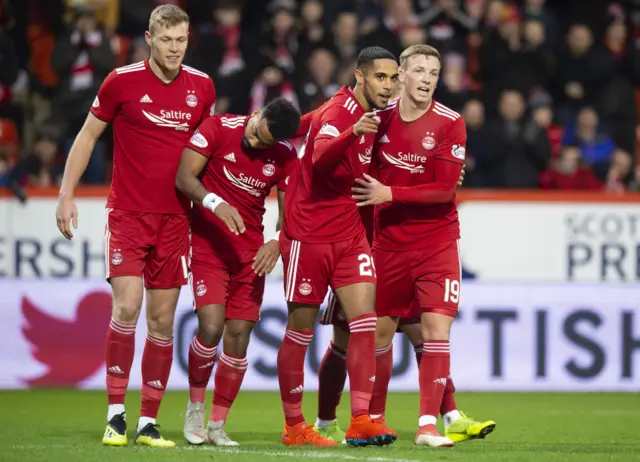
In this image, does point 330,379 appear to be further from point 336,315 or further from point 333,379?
point 336,315

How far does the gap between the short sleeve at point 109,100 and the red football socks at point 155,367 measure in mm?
1423

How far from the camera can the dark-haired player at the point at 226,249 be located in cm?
773

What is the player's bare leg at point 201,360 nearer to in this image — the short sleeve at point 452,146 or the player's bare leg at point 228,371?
the player's bare leg at point 228,371

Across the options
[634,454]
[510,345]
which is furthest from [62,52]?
[634,454]

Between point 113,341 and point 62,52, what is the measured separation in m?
6.64

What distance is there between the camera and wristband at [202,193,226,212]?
743 centimetres

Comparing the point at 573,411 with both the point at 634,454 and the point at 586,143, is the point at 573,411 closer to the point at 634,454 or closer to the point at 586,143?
the point at 634,454

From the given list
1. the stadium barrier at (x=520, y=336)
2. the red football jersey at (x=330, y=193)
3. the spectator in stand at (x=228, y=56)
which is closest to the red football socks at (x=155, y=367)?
the red football jersey at (x=330, y=193)

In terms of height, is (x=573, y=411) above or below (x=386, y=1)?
below

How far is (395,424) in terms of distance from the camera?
9.32 metres

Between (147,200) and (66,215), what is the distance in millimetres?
509

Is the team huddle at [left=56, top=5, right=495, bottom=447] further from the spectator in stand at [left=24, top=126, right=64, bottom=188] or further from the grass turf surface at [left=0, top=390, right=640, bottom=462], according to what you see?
the spectator in stand at [left=24, top=126, right=64, bottom=188]

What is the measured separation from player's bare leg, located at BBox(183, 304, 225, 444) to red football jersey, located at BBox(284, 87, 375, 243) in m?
0.71

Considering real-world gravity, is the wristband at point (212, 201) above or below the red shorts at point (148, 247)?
above
